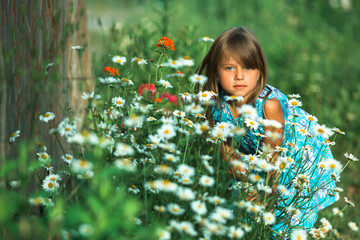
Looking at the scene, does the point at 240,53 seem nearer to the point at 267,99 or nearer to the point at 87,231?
the point at 267,99

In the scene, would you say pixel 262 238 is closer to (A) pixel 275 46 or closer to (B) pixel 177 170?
(B) pixel 177 170

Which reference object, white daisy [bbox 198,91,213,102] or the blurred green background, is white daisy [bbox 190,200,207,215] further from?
the blurred green background

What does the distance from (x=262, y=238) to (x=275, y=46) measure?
4247 mm

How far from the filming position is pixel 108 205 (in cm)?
111

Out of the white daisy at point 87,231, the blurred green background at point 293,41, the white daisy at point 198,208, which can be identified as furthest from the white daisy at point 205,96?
the white daisy at point 87,231

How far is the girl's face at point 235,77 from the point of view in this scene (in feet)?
7.91

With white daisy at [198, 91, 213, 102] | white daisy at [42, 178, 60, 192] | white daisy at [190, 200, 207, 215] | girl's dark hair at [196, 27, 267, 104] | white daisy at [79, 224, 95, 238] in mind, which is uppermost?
girl's dark hair at [196, 27, 267, 104]

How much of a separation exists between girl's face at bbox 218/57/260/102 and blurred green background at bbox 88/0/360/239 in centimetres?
66

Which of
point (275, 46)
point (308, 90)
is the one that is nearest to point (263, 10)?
point (275, 46)

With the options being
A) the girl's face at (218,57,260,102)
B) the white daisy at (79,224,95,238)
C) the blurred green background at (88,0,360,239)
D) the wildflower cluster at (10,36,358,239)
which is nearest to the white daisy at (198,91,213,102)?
the wildflower cluster at (10,36,358,239)

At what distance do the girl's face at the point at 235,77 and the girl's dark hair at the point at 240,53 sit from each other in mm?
26

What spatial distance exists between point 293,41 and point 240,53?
380 centimetres

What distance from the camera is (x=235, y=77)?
7.91ft

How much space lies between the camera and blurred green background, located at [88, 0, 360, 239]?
3461 millimetres
